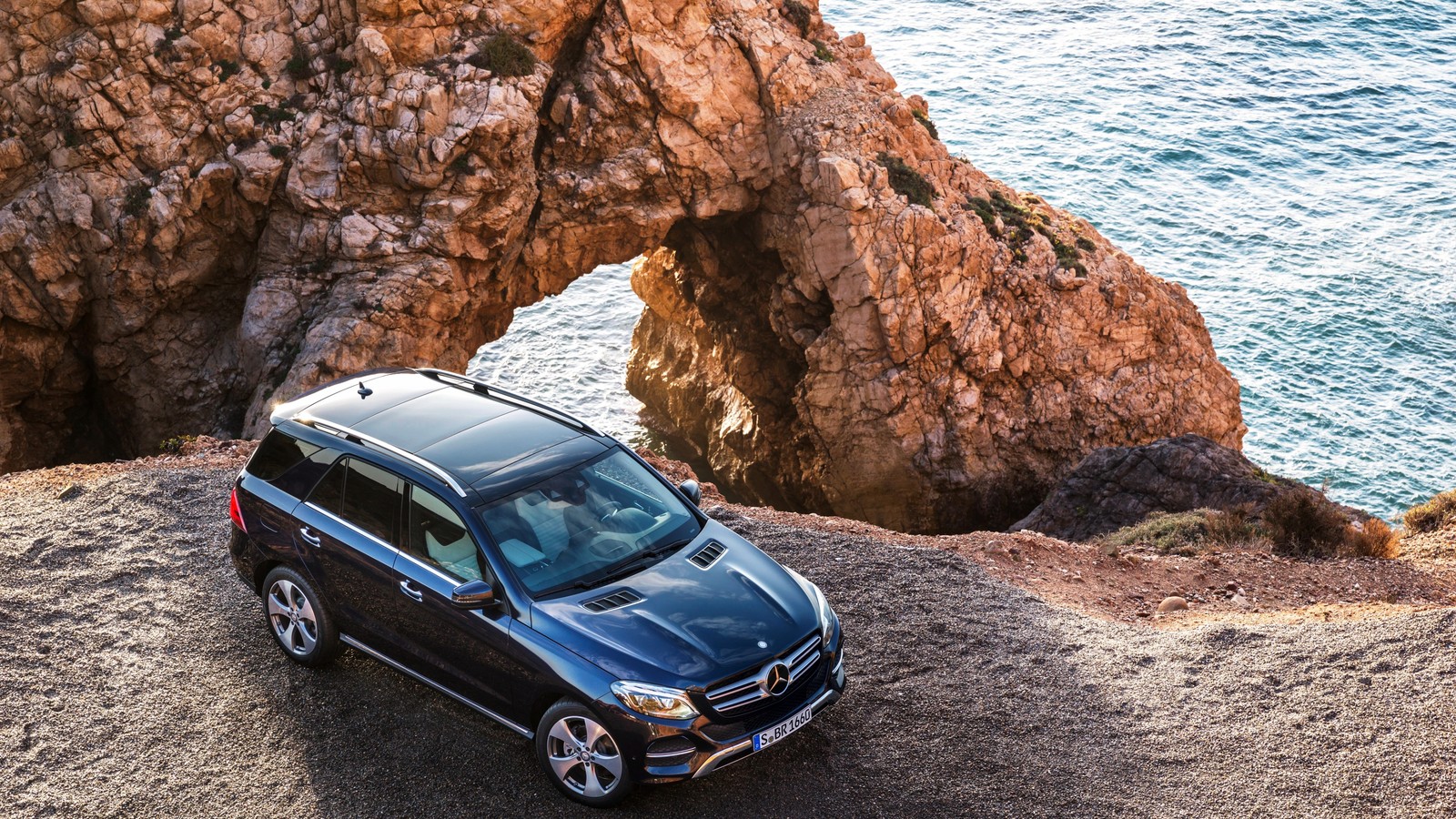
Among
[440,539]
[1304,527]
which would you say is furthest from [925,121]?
[440,539]

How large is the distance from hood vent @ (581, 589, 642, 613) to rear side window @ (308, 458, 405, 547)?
5.61 ft

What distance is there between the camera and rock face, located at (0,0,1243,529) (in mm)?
18484

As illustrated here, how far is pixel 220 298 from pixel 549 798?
1590cm

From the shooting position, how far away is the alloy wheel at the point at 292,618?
29.2 feet

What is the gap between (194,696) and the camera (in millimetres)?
8867

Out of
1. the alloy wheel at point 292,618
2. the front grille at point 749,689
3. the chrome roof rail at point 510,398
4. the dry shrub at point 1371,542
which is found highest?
the chrome roof rail at point 510,398

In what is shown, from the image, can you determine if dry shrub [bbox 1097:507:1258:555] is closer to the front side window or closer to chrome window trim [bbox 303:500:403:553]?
the front side window

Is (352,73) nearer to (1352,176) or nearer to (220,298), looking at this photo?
(220,298)

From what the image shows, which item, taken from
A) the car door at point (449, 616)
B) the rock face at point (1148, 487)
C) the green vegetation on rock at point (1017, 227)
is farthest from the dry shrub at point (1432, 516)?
the car door at point (449, 616)

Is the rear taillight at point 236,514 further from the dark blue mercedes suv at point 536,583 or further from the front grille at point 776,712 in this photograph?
the front grille at point 776,712

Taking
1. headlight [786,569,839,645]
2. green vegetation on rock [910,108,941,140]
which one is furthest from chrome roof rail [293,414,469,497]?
green vegetation on rock [910,108,941,140]

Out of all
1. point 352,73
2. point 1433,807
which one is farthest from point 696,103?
point 1433,807

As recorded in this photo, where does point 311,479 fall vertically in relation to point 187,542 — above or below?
above

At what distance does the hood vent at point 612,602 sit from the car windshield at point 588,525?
17cm
